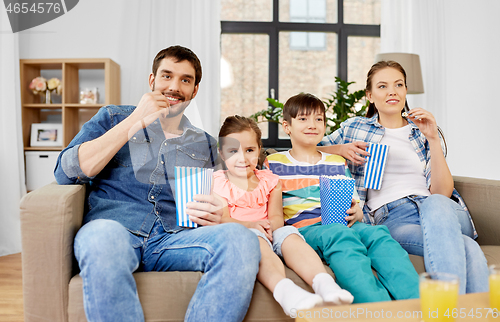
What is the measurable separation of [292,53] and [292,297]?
3.76m

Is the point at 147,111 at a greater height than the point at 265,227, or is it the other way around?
the point at 147,111

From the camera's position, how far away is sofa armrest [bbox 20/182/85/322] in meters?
1.06

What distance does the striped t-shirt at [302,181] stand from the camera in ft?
4.78

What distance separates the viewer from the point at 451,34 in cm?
349

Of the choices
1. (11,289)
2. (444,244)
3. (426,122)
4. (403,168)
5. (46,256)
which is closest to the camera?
(46,256)

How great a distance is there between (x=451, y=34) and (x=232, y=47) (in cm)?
206

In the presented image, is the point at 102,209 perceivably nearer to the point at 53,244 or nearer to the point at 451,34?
the point at 53,244

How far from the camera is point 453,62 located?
11.4 ft

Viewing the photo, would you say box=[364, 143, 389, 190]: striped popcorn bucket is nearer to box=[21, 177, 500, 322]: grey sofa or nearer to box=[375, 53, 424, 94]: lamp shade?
box=[21, 177, 500, 322]: grey sofa

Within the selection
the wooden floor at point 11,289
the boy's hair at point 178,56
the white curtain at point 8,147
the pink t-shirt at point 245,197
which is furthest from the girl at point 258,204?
the white curtain at point 8,147

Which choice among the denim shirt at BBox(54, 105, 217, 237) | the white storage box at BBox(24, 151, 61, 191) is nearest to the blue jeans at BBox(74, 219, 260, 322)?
the denim shirt at BBox(54, 105, 217, 237)

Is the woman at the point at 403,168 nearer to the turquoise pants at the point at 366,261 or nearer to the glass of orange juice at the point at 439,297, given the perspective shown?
the turquoise pants at the point at 366,261

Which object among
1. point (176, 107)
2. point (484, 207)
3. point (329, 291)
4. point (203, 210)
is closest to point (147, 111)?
point (176, 107)

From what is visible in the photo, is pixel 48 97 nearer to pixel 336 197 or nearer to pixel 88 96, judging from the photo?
pixel 88 96
